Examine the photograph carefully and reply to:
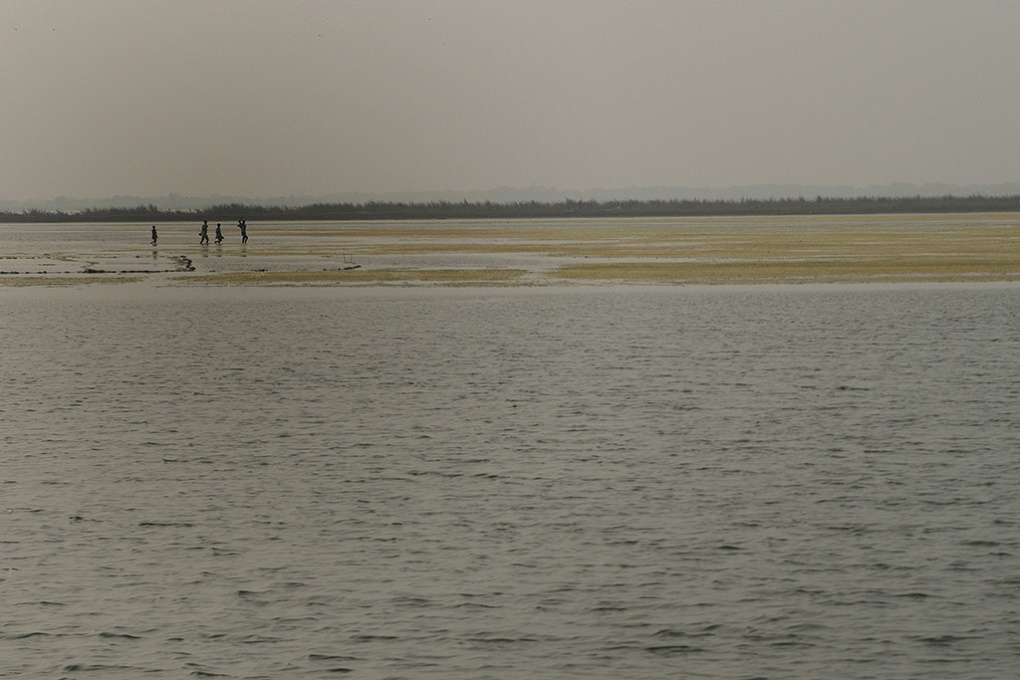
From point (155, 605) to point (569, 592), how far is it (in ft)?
12.7

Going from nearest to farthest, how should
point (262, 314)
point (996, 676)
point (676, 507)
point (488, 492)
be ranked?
1. point (996, 676)
2. point (676, 507)
3. point (488, 492)
4. point (262, 314)

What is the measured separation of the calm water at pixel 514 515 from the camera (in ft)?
39.9

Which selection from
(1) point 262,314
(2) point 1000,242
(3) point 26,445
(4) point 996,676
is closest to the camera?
(4) point 996,676

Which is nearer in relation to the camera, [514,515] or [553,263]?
[514,515]

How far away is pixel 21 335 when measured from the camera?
1724 inches

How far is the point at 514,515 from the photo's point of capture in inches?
676

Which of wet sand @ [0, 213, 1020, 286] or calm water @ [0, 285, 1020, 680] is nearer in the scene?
calm water @ [0, 285, 1020, 680]

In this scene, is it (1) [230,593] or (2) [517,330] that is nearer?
(1) [230,593]

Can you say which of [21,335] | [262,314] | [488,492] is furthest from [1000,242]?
[488,492]

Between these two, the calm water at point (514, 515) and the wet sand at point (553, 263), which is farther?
the wet sand at point (553, 263)

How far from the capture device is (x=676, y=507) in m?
17.4

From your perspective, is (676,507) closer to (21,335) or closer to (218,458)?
(218,458)

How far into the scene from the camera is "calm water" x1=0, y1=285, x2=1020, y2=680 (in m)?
12.1

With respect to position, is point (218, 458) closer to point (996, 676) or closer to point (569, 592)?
point (569, 592)
